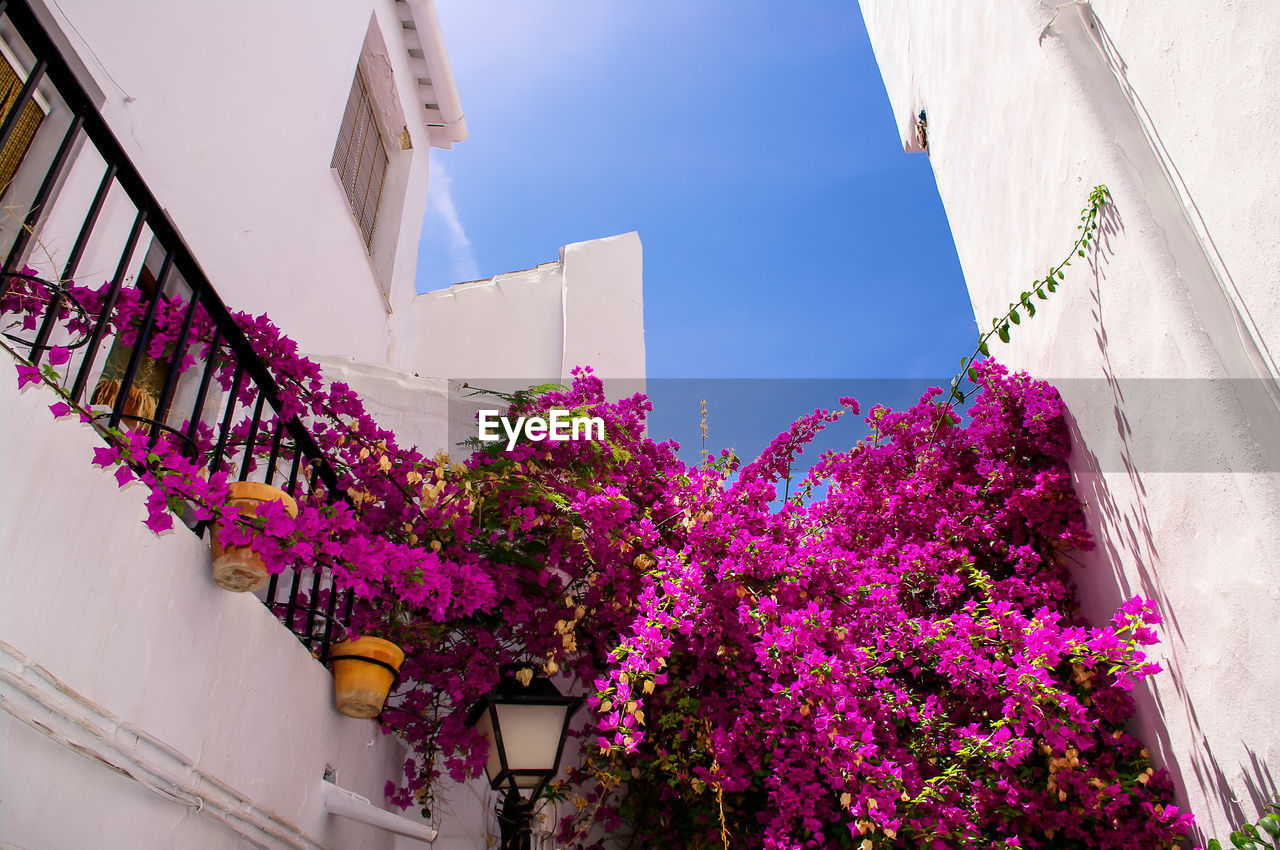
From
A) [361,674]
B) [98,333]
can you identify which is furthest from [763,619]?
[98,333]

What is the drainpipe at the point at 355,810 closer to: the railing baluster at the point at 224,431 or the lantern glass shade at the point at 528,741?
the lantern glass shade at the point at 528,741

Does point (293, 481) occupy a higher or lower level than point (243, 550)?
higher

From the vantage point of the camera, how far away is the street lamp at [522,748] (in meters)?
3.04

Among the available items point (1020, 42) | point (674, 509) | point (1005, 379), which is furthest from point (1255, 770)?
point (1020, 42)

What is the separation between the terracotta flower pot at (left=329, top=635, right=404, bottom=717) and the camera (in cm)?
320

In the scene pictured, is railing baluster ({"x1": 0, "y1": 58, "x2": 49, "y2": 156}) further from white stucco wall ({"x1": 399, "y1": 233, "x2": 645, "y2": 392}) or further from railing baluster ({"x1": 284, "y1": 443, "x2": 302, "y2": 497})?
white stucco wall ({"x1": 399, "y1": 233, "x2": 645, "y2": 392})

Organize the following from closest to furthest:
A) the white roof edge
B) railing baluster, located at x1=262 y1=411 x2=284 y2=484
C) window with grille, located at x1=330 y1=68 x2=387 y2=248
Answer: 1. railing baluster, located at x1=262 y1=411 x2=284 y2=484
2. window with grille, located at x1=330 y1=68 x2=387 y2=248
3. the white roof edge

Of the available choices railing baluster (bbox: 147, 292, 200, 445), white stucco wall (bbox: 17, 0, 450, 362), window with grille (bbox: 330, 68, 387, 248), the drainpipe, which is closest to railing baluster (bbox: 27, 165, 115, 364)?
railing baluster (bbox: 147, 292, 200, 445)

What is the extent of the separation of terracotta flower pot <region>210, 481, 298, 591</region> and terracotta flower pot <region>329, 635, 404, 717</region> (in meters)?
0.98

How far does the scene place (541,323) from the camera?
26.2ft

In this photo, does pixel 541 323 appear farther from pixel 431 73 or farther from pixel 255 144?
pixel 255 144

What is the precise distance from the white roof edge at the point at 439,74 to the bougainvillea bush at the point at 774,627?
4347mm

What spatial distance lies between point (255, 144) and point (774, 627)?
3.73 metres

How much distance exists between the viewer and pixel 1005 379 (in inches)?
181
